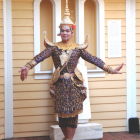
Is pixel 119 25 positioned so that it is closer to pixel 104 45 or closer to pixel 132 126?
pixel 104 45

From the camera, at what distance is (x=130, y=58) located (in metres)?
6.09

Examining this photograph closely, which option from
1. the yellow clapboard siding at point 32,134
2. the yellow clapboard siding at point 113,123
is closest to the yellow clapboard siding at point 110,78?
the yellow clapboard siding at point 113,123


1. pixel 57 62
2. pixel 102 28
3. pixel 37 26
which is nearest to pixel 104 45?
pixel 102 28

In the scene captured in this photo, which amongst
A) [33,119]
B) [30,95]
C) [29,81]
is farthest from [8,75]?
[33,119]

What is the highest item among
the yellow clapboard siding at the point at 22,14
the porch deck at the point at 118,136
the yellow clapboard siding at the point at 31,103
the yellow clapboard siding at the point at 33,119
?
the yellow clapboard siding at the point at 22,14

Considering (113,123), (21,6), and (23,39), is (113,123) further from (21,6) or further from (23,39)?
(21,6)

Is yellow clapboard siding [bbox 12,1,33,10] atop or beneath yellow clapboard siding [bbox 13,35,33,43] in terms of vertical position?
atop

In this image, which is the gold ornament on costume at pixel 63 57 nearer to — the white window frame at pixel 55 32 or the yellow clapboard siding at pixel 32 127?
the white window frame at pixel 55 32

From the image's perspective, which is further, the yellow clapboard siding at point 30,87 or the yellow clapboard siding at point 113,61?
the yellow clapboard siding at point 113,61

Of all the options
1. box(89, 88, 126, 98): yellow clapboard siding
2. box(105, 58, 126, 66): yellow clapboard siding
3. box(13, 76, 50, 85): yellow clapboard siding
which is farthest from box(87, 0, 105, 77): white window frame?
box(13, 76, 50, 85): yellow clapboard siding

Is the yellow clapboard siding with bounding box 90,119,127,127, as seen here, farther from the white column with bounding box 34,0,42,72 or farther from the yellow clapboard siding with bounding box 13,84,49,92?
the white column with bounding box 34,0,42,72

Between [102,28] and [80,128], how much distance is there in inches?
72.9

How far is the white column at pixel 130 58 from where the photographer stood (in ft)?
19.9

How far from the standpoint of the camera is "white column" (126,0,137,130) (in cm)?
605
